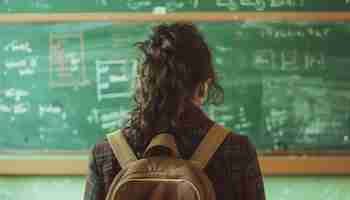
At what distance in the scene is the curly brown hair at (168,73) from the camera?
1.37 m

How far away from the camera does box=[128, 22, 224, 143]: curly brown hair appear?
1.37 meters

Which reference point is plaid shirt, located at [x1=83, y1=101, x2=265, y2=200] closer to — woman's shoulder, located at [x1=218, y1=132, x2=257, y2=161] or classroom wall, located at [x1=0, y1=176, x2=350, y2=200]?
woman's shoulder, located at [x1=218, y1=132, x2=257, y2=161]

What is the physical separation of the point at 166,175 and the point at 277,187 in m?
1.58

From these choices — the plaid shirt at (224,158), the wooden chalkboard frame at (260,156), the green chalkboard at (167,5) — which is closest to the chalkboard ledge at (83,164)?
the wooden chalkboard frame at (260,156)

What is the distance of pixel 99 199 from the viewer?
1.46 metres

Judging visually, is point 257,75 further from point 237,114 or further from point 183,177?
point 183,177

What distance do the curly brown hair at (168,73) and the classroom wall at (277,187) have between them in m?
1.52

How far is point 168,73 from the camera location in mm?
1374

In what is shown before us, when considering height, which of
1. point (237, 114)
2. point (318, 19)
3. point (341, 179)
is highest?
point (318, 19)

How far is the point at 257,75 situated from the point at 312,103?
0.96 ft

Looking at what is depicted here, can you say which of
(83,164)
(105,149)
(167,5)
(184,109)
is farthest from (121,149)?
(167,5)

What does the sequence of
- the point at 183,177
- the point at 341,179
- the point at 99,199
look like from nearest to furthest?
the point at 183,177
the point at 99,199
the point at 341,179

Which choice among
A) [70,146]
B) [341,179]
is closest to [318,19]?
[341,179]

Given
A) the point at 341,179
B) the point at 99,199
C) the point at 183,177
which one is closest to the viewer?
the point at 183,177
